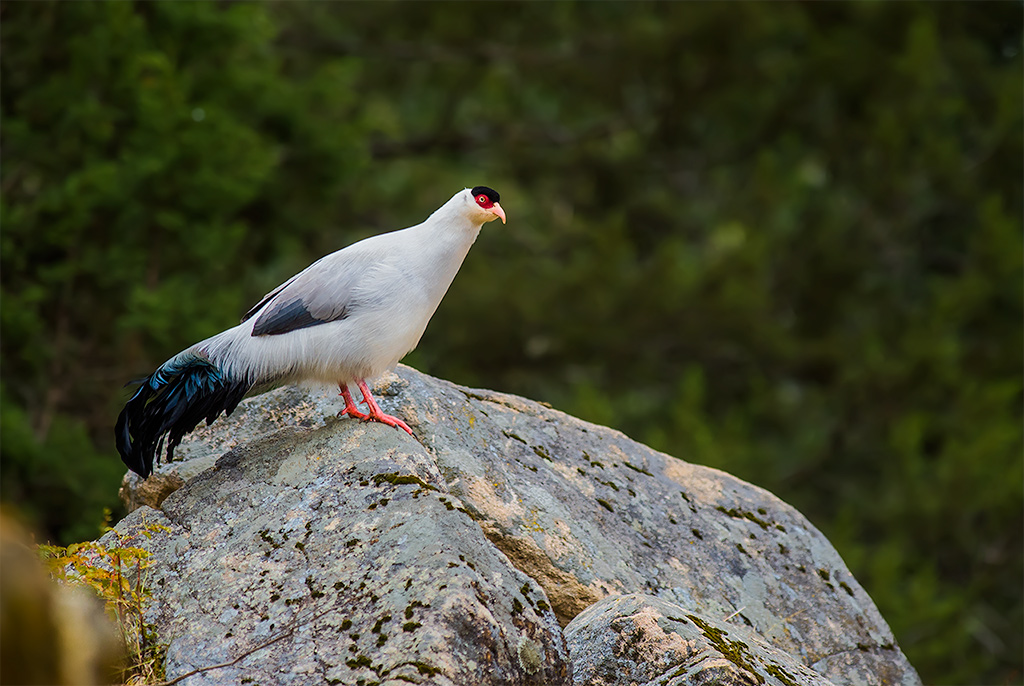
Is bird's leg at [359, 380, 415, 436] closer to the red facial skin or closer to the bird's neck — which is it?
the bird's neck

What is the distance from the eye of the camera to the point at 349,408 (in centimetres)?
544

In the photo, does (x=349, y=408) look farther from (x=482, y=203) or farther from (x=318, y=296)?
(x=482, y=203)

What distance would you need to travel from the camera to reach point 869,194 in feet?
57.6

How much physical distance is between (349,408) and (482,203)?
1.10m

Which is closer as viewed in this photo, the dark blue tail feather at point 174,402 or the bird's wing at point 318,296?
the dark blue tail feather at point 174,402

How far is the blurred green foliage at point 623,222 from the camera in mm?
11273

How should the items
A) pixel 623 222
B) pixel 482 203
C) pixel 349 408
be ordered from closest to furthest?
pixel 349 408 → pixel 482 203 → pixel 623 222

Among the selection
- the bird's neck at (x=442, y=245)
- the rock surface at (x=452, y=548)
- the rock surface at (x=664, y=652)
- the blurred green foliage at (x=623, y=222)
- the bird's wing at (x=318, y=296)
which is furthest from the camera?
the blurred green foliage at (x=623, y=222)

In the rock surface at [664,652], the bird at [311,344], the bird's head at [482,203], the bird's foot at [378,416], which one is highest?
the bird's head at [482,203]

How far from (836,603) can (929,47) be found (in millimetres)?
12261

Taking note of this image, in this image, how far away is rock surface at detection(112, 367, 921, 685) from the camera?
13.9 feet

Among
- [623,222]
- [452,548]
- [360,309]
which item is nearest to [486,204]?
[360,309]

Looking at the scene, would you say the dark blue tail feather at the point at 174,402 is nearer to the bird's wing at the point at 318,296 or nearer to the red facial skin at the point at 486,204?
the bird's wing at the point at 318,296

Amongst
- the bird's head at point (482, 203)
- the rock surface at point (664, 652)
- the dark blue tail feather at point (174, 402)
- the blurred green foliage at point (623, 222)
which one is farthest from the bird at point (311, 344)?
the blurred green foliage at point (623, 222)
